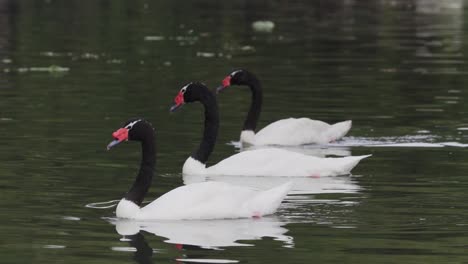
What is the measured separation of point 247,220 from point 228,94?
17.5 meters

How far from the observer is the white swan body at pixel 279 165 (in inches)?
883

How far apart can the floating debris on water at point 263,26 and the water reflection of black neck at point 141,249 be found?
3954cm

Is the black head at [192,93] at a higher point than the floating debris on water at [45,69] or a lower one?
higher

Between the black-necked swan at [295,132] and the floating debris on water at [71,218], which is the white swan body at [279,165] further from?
the floating debris on water at [71,218]

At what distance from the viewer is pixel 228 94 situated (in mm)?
35562

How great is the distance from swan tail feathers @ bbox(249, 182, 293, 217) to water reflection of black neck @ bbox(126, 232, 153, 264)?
160 cm

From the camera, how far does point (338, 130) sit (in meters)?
26.6

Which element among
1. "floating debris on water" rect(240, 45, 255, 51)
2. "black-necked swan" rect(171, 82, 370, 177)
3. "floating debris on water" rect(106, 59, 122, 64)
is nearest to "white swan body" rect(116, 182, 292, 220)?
"black-necked swan" rect(171, 82, 370, 177)

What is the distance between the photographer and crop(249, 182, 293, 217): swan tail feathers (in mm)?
18219

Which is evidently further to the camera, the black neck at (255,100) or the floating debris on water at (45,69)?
the floating debris on water at (45,69)

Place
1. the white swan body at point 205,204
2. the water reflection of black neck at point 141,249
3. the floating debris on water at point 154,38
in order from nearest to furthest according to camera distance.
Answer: the water reflection of black neck at point 141,249, the white swan body at point 205,204, the floating debris on water at point 154,38

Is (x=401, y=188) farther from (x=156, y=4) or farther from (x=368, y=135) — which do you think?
(x=156, y=4)

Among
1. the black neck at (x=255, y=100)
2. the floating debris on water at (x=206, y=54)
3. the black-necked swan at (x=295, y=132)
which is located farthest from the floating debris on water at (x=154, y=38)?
the black-necked swan at (x=295, y=132)

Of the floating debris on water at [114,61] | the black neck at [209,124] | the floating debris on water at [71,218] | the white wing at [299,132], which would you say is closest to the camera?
the floating debris on water at [71,218]
